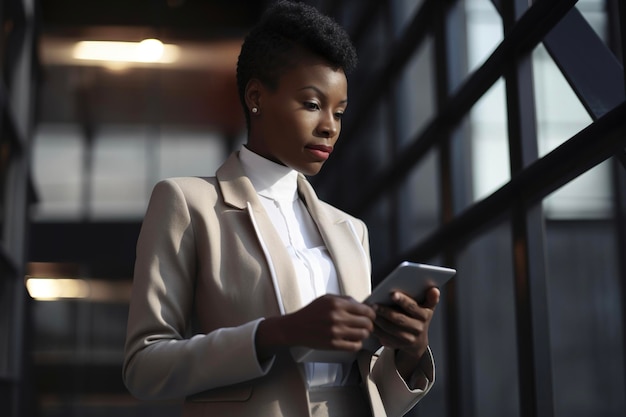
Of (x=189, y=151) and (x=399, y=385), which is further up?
(x=189, y=151)

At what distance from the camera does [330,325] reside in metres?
1.47

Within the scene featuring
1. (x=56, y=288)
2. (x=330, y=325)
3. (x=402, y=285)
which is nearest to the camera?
(x=330, y=325)

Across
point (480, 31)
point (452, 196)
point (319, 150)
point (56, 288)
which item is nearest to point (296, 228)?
point (319, 150)

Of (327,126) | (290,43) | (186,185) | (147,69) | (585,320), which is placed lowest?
(186,185)

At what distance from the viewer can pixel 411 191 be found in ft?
23.6

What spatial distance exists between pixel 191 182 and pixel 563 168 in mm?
2217

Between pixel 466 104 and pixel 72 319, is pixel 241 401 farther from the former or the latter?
pixel 72 319

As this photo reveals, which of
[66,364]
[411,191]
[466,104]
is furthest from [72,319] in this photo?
[466,104]

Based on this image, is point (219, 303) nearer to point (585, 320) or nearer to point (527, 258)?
point (527, 258)

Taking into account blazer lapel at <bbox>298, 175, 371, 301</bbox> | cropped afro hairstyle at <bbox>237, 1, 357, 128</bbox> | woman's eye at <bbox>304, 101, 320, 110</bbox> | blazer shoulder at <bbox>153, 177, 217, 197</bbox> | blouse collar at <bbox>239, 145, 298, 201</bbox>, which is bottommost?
blazer lapel at <bbox>298, 175, 371, 301</bbox>

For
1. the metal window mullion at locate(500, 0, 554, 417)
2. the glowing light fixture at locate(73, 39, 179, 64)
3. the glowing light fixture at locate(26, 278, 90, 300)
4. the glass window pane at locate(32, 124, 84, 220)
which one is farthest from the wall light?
the metal window mullion at locate(500, 0, 554, 417)

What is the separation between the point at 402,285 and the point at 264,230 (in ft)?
1.09

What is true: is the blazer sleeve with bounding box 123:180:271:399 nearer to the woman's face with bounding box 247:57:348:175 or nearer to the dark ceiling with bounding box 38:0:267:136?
the woman's face with bounding box 247:57:348:175

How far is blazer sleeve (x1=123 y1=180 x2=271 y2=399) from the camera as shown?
5.22ft
